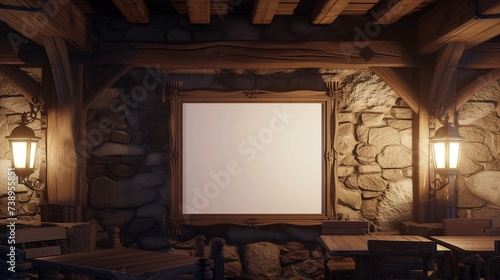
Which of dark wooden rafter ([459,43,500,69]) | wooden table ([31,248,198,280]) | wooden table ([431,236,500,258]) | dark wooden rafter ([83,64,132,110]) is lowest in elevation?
wooden table ([31,248,198,280])

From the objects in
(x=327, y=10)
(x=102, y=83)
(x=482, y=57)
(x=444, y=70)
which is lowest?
(x=102, y=83)

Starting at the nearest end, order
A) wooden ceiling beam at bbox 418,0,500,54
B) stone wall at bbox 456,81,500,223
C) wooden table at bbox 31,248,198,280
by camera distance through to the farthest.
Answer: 1. wooden table at bbox 31,248,198,280
2. wooden ceiling beam at bbox 418,0,500,54
3. stone wall at bbox 456,81,500,223

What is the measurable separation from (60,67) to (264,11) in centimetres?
182

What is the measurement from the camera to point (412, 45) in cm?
589

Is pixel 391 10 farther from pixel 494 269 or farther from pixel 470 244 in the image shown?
pixel 494 269

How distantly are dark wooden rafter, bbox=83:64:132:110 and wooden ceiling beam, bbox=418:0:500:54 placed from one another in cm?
278

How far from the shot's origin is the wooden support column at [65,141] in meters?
5.61

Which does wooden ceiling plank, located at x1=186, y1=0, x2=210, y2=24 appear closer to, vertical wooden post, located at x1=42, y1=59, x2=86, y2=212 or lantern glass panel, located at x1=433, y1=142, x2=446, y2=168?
vertical wooden post, located at x1=42, y1=59, x2=86, y2=212

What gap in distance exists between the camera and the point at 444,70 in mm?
5656

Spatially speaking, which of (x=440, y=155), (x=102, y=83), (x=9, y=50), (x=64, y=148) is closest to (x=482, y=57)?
(x=440, y=155)

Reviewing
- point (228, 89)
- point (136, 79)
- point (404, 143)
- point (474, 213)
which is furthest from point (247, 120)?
point (474, 213)

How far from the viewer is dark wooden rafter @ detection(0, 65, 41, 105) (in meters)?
5.78

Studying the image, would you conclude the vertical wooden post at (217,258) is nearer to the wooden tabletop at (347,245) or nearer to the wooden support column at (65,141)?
the wooden tabletop at (347,245)

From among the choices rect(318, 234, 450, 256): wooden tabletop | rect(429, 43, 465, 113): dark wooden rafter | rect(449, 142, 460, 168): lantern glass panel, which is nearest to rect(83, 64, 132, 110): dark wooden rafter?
rect(318, 234, 450, 256): wooden tabletop
